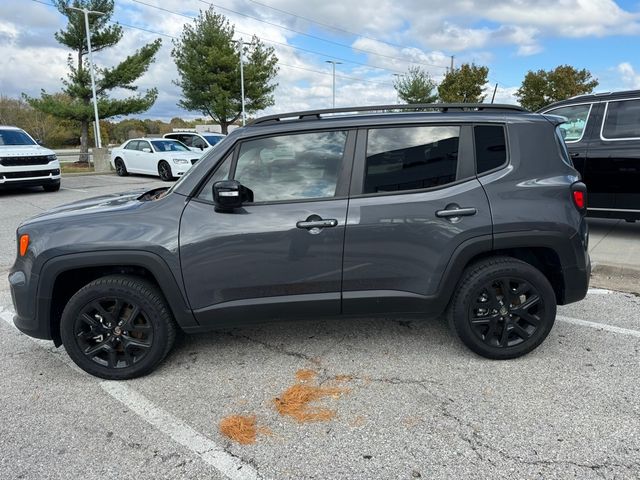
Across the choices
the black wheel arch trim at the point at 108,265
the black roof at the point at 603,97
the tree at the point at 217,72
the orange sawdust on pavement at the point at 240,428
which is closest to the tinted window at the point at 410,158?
the black wheel arch trim at the point at 108,265

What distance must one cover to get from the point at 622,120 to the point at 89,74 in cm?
2152

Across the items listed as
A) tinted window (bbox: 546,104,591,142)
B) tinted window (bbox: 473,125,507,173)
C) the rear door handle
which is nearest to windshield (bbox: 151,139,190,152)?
tinted window (bbox: 546,104,591,142)

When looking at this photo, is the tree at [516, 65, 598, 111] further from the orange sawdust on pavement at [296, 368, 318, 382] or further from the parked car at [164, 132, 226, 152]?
the orange sawdust on pavement at [296, 368, 318, 382]

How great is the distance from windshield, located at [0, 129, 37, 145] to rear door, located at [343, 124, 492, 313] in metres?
12.5

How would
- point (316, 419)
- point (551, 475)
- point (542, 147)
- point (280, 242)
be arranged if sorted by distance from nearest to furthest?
point (551, 475) → point (316, 419) → point (280, 242) → point (542, 147)

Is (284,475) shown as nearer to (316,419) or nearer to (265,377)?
(316,419)

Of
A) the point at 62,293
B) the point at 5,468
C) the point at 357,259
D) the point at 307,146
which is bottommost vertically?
the point at 5,468

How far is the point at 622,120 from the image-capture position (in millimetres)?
6328

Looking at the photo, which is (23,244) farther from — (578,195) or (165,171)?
(165,171)

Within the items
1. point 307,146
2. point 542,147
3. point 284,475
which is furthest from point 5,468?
point 542,147

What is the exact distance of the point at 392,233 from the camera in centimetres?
306

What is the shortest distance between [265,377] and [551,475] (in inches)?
69.8

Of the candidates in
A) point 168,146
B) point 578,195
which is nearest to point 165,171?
point 168,146

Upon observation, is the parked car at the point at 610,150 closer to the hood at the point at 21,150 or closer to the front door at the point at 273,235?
the front door at the point at 273,235
